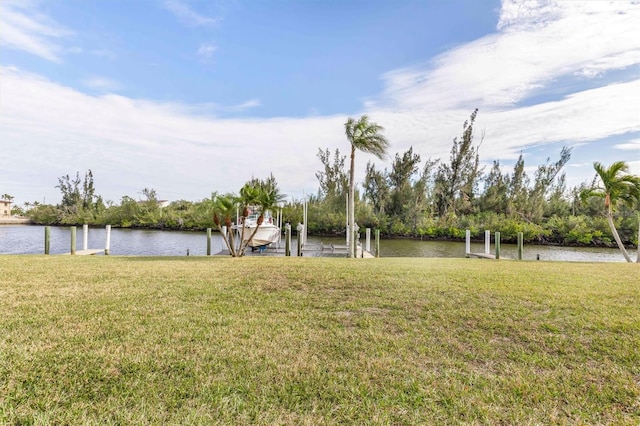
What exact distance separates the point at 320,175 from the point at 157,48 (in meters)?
25.6

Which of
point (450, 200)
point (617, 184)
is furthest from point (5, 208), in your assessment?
point (617, 184)

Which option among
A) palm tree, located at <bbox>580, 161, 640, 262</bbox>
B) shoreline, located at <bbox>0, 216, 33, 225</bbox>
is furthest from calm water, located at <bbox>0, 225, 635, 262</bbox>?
shoreline, located at <bbox>0, 216, 33, 225</bbox>

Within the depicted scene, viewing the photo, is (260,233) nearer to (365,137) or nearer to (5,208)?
(365,137)

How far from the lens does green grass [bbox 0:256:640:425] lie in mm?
2049

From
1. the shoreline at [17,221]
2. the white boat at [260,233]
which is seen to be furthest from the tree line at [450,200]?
the shoreline at [17,221]

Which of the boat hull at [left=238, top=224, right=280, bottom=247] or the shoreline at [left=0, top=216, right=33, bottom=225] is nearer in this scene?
the boat hull at [left=238, top=224, right=280, bottom=247]

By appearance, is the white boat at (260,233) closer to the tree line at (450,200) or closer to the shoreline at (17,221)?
the tree line at (450,200)

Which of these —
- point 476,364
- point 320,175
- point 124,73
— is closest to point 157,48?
point 124,73

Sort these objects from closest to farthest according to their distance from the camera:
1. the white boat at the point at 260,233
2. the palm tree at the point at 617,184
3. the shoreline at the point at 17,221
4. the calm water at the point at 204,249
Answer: the palm tree at the point at 617,184, the white boat at the point at 260,233, the calm water at the point at 204,249, the shoreline at the point at 17,221

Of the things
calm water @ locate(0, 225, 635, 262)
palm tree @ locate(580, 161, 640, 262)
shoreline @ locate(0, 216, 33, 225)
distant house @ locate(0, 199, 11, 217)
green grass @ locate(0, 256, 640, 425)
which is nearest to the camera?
green grass @ locate(0, 256, 640, 425)

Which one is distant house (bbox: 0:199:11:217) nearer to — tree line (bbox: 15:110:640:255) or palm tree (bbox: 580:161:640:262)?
tree line (bbox: 15:110:640:255)

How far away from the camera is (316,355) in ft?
9.09

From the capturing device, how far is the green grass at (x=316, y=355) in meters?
2.05

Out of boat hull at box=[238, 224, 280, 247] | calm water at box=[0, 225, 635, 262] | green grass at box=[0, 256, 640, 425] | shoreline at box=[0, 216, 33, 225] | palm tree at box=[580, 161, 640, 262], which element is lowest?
calm water at box=[0, 225, 635, 262]
